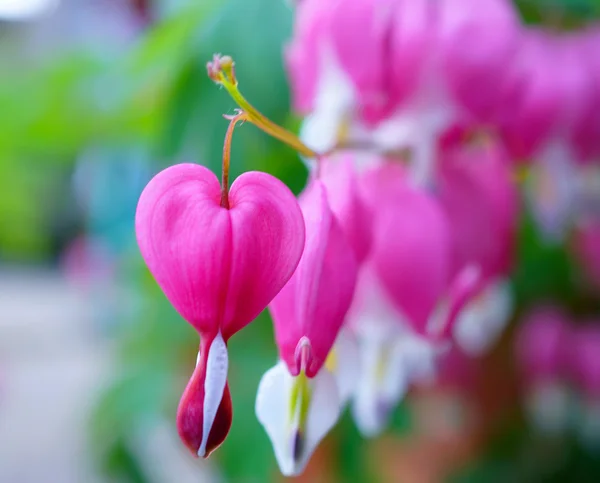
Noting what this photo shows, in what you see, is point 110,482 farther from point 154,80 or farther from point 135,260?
point 154,80

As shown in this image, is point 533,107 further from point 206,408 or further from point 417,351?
point 206,408

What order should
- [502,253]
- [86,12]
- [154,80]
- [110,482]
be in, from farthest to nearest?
[86,12] → [110,482] → [154,80] → [502,253]

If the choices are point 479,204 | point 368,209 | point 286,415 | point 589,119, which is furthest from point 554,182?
point 286,415

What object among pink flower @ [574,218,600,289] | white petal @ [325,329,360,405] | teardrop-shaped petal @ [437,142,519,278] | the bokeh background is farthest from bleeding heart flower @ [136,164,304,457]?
pink flower @ [574,218,600,289]

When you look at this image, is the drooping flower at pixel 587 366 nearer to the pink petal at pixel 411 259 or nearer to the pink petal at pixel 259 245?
the pink petal at pixel 411 259

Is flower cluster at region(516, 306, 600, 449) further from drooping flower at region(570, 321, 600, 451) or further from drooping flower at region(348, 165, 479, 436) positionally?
drooping flower at region(348, 165, 479, 436)

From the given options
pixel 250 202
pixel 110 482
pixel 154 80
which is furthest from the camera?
pixel 110 482

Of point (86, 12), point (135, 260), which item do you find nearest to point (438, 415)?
point (135, 260)
